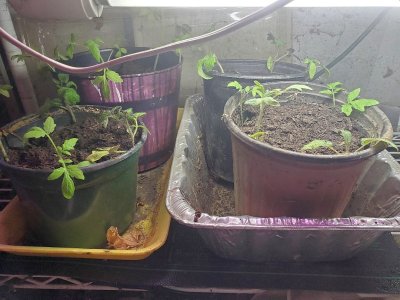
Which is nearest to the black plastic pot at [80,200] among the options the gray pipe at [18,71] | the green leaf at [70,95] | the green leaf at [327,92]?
the green leaf at [70,95]

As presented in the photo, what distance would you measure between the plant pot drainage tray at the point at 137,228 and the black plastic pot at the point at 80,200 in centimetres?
5

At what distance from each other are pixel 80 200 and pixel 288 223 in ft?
1.48

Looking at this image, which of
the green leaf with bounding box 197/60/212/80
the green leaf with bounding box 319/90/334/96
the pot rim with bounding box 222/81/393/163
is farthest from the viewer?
the green leaf with bounding box 197/60/212/80

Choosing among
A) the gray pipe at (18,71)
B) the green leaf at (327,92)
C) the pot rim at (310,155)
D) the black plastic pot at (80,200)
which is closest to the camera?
the pot rim at (310,155)

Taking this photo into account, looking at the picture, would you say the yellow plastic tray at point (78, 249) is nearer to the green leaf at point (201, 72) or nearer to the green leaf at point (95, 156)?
the green leaf at point (95, 156)

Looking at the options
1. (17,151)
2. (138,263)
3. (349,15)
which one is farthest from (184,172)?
(349,15)

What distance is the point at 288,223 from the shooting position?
1.93ft

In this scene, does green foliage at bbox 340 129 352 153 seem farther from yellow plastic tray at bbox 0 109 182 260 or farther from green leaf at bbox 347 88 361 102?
yellow plastic tray at bbox 0 109 182 260

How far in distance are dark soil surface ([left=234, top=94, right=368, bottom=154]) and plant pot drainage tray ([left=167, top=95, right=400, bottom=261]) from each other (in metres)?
0.15

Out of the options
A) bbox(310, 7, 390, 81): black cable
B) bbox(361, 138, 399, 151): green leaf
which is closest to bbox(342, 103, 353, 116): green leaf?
bbox(361, 138, 399, 151): green leaf

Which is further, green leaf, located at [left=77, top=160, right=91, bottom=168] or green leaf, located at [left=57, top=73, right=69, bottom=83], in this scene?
green leaf, located at [left=57, top=73, right=69, bottom=83]

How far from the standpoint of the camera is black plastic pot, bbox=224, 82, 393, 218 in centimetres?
59

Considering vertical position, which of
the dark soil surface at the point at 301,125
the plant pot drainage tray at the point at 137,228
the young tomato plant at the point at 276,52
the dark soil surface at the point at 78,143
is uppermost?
the young tomato plant at the point at 276,52

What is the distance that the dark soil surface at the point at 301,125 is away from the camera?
647mm
